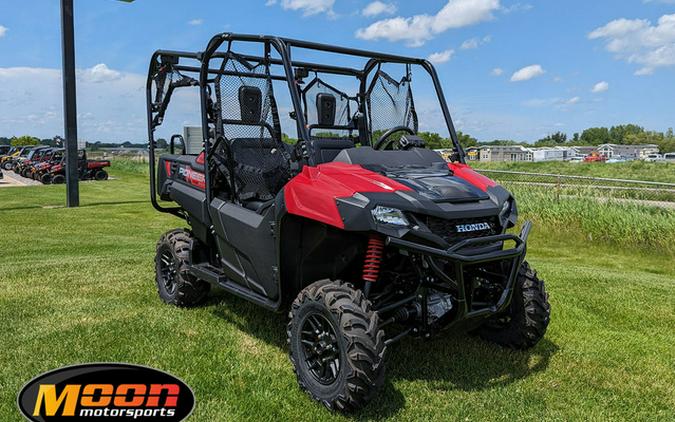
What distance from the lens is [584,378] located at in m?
3.96

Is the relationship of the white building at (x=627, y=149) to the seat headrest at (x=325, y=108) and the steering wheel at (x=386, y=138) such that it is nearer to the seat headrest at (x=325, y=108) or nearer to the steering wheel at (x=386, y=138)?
the seat headrest at (x=325, y=108)

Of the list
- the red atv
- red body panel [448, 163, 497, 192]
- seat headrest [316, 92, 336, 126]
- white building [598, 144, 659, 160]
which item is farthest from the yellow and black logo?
white building [598, 144, 659, 160]

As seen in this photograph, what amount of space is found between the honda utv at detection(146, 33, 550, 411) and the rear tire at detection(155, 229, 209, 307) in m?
0.01

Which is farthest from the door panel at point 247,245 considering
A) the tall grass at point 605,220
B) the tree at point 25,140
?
the tree at point 25,140

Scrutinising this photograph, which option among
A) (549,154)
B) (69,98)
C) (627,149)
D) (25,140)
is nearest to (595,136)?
(627,149)

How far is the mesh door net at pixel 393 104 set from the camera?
497 cm

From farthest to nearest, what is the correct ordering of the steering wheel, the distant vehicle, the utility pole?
the distant vehicle → the utility pole → the steering wheel

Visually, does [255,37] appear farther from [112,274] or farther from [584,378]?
[112,274]

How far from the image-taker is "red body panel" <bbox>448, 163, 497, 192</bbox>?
387 centimetres

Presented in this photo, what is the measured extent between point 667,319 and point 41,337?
17.3 feet

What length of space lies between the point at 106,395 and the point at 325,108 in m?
2.82

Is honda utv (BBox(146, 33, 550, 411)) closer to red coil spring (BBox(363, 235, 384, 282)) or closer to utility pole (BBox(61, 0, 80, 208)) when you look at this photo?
red coil spring (BBox(363, 235, 384, 282))

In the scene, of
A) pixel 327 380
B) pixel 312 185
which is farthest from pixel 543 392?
pixel 312 185

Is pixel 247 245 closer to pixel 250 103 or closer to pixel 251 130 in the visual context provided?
pixel 251 130
